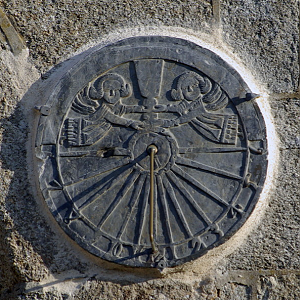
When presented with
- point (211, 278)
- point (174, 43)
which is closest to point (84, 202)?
point (211, 278)

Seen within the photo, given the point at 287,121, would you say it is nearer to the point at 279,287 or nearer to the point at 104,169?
the point at 279,287

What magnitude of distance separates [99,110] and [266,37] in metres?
0.91

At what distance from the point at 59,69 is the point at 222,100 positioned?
84cm

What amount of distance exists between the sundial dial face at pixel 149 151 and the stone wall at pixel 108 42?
10cm

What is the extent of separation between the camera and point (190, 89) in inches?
109

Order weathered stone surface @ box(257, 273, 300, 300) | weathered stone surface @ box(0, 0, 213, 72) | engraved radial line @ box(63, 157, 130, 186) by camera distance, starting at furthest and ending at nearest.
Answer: weathered stone surface @ box(0, 0, 213, 72) < engraved radial line @ box(63, 157, 130, 186) < weathered stone surface @ box(257, 273, 300, 300)

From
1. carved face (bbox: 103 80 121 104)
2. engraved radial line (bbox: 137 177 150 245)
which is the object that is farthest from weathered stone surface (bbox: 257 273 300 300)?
carved face (bbox: 103 80 121 104)

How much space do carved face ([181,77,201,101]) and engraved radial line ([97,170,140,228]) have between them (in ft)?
1.45

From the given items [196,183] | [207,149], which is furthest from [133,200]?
[207,149]

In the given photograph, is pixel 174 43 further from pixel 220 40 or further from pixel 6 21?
pixel 6 21

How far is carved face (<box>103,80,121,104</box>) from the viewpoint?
9.20 feet

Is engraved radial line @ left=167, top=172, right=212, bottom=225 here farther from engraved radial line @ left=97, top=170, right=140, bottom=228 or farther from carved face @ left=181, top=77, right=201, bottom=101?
carved face @ left=181, top=77, right=201, bottom=101

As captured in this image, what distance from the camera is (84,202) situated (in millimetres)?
2723

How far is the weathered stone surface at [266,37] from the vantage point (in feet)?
9.29
